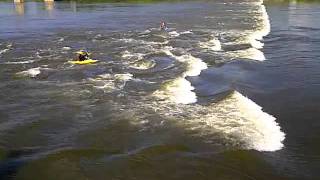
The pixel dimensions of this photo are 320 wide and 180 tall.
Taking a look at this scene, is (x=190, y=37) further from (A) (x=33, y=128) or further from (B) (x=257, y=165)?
(B) (x=257, y=165)

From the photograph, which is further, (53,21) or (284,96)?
(53,21)

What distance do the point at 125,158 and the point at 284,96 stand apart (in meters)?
8.76

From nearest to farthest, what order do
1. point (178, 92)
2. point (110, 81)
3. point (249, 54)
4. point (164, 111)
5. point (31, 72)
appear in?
1. point (164, 111)
2. point (178, 92)
3. point (110, 81)
4. point (31, 72)
5. point (249, 54)

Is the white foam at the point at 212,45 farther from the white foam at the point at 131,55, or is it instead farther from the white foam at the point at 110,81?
the white foam at the point at 110,81

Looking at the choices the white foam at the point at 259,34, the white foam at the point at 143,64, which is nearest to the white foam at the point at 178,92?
the white foam at the point at 143,64

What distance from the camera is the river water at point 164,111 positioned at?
41.9 ft

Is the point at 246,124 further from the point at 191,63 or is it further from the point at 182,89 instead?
the point at 191,63

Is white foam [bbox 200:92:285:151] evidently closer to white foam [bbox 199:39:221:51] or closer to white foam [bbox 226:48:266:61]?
white foam [bbox 226:48:266:61]

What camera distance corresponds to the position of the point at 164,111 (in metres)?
17.3

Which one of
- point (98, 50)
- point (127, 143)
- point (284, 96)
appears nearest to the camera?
point (127, 143)

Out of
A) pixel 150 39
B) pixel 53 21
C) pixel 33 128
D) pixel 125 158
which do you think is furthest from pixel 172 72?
pixel 53 21

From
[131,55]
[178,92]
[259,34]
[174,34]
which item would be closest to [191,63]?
[131,55]

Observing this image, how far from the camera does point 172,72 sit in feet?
80.5

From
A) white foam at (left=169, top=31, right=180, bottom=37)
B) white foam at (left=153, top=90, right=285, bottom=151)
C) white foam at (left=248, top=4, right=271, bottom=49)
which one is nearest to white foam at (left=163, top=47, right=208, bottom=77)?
white foam at (left=153, top=90, right=285, bottom=151)
